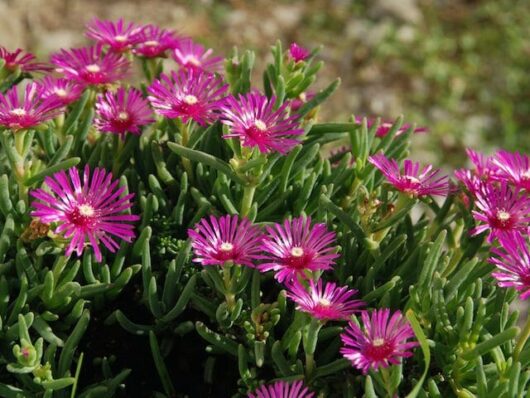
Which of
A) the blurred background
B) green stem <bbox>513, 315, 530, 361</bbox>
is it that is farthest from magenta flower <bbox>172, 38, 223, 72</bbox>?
the blurred background

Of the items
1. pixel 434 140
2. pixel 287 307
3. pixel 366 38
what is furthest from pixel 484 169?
pixel 366 38

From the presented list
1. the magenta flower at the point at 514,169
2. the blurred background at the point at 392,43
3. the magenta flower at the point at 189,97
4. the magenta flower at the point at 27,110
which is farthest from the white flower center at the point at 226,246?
the blurred background at the point at 392,43

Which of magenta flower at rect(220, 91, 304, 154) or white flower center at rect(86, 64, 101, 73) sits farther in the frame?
white flower center at rect(86, 64, 101, 73)

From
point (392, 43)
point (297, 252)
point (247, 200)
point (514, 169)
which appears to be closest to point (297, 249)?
point (297, 252)

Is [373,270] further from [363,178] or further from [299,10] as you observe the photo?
[299,10]

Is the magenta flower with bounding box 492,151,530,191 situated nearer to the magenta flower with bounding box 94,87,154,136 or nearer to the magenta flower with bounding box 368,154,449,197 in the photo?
the magenta flower with bounding box 368,154,449,197

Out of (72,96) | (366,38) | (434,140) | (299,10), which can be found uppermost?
(299,10)
